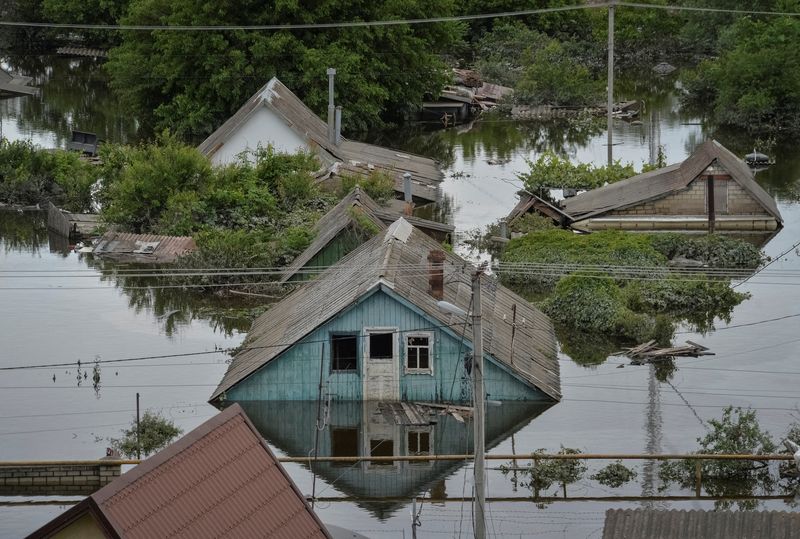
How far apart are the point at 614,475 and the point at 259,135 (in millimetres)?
26042

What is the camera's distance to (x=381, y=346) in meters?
27.9

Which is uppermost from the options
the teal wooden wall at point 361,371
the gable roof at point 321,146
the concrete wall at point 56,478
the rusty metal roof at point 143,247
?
the gable roof at point 321,146

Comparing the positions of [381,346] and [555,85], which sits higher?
[555,85]

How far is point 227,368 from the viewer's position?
30656 mm

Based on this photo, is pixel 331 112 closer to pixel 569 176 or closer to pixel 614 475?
pixel 569 176

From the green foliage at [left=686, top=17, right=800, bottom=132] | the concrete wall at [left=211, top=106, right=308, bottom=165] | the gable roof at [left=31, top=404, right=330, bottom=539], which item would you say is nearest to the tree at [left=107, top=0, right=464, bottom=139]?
the concrete wall at [left=211, top=106, right=308, bottom=165]

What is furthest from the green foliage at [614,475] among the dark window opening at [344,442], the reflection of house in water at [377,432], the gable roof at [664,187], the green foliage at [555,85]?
the green foliage at [555,85]

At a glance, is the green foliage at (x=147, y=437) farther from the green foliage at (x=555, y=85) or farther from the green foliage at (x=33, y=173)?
the green foliage at (x=555, y=85)

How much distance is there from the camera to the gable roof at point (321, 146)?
155 feet

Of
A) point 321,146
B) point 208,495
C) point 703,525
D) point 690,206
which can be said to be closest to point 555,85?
point 321,146

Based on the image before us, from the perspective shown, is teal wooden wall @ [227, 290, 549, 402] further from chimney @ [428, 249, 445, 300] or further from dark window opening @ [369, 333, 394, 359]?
chimney @ [428, 249, 445, 300]

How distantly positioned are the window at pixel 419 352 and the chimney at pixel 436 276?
984mm

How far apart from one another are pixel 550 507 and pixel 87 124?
146 feet

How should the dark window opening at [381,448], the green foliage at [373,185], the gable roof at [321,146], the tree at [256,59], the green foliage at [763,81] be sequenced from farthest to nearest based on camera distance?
the green foliage at [763,81]
the tree at [256,59]
the gable roof at [321,146]
the green foliage at [373,185]
the dark window opening at [381,448]
